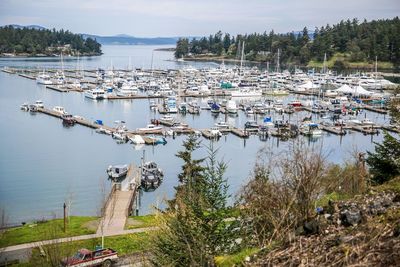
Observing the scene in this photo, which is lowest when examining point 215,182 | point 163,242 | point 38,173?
point 38,173

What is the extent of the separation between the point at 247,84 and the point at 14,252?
2116 inches

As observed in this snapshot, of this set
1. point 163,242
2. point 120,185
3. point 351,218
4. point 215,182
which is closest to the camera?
point 351,218

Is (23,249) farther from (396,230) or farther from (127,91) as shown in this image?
(127,91)

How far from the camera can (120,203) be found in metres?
20.1

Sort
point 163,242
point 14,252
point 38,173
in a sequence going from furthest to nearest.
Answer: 1. point 38,173
2. point 14,252
3. point 163,242

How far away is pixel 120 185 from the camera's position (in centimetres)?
2381

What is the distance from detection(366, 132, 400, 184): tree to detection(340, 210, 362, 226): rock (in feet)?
20.2

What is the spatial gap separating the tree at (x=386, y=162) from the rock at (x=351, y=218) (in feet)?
20.2

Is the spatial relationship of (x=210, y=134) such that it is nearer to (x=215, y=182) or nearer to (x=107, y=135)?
(x=107, y=135)

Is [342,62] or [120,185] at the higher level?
[342,62]

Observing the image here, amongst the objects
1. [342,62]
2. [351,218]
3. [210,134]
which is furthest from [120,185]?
[342,62]

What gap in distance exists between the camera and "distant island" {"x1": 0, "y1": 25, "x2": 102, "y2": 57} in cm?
11599

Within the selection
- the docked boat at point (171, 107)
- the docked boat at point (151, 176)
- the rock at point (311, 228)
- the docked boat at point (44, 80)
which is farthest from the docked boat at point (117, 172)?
the docked boat at point (44, 80)

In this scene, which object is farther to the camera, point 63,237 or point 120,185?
point 120,185
